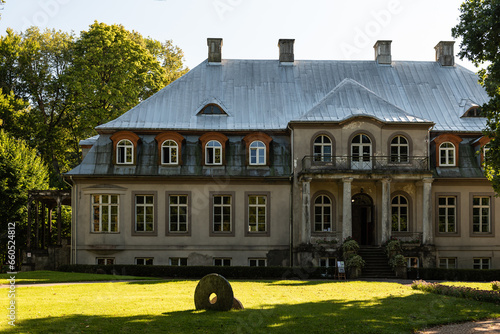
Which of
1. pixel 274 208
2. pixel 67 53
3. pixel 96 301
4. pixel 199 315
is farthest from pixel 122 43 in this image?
pixel 199 315

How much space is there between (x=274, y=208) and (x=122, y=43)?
16.8 m

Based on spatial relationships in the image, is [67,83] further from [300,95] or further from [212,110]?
[300,95]

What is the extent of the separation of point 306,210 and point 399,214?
5748 millimetres

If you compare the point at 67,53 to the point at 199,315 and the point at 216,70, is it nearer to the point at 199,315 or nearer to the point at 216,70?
the point at 216,70

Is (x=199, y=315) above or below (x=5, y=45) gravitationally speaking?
below

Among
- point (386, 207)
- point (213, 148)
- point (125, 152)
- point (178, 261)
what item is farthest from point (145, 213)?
point (386, 207)

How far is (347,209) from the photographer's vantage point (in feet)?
104

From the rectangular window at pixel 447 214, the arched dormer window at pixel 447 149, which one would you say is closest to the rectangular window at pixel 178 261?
the rectangular window at pixel 447 214

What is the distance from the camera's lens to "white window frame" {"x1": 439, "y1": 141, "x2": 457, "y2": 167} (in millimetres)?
34500

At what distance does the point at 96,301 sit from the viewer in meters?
17.8

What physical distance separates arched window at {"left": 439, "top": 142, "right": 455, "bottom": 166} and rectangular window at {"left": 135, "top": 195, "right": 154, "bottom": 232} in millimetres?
16297

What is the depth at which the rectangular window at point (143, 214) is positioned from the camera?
109ft

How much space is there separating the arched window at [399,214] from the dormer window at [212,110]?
10968 mm

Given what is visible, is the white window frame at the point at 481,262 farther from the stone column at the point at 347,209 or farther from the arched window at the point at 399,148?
the stone column at the point at 347,209
